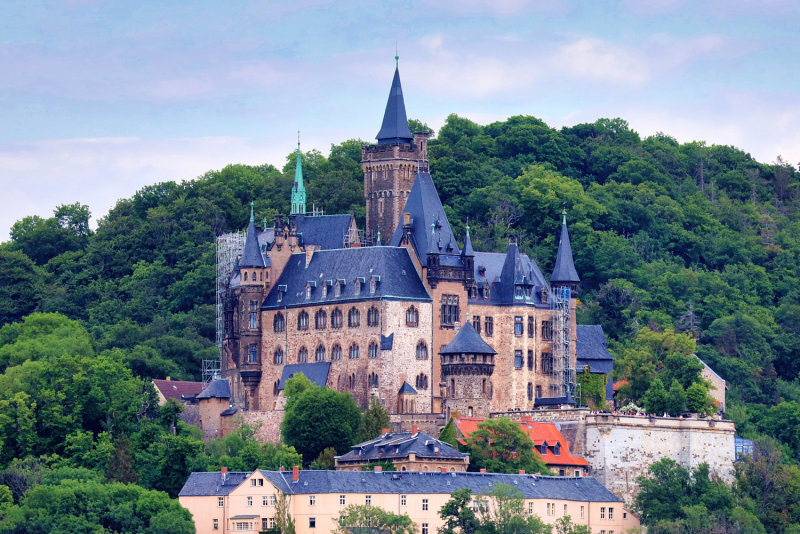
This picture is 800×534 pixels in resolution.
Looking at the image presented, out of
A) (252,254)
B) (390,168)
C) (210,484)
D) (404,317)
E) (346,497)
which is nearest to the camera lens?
(346,497)

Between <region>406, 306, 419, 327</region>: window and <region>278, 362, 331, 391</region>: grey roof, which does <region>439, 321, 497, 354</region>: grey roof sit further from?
<region>278, 362, 331, 391</region>: grey roof

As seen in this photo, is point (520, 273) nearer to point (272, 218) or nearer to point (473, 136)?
point (272, 218)

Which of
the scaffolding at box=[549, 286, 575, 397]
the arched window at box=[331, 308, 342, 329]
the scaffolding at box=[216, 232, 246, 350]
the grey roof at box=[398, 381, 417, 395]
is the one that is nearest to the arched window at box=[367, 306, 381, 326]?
the arched window at box=[331, 308, 342, 329]

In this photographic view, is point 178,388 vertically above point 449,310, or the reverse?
point 449,310

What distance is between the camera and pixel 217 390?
10588 cm

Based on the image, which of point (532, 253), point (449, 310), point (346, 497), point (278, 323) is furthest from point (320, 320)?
point (532, 253)

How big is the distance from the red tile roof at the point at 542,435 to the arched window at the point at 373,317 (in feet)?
24.9

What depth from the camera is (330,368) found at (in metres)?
105

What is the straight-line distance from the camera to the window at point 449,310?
105 meters

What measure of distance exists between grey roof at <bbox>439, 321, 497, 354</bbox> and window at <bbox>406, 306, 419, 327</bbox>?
82.3 inches

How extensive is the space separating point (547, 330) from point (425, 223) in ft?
27.4

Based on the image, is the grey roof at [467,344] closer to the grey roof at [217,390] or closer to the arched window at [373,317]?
the arched window at [373,317]

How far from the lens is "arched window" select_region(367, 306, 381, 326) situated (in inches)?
4080

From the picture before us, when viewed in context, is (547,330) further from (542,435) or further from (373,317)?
(542,435)
